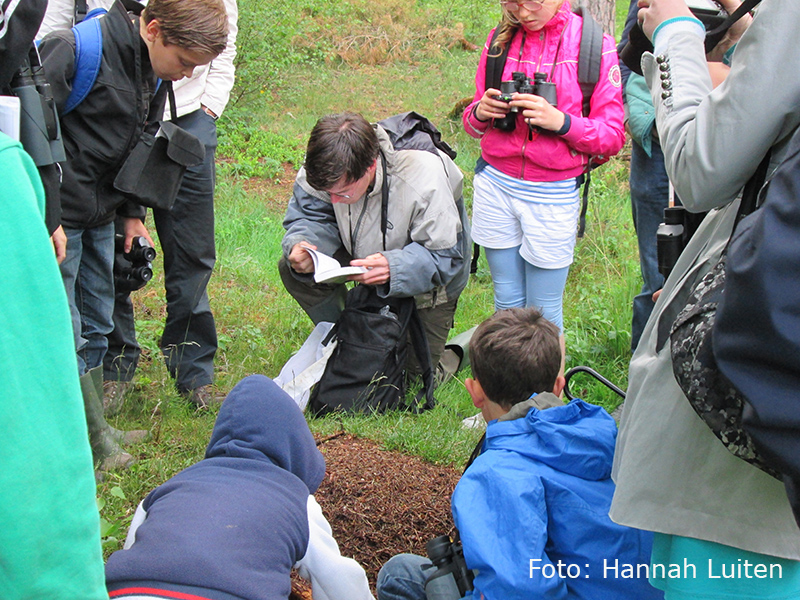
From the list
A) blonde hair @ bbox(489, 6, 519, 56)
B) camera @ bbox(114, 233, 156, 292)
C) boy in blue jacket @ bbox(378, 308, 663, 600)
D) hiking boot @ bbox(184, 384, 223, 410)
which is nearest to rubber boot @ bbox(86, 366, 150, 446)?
hiking boot @ bbox(184, 384, 223, 410)

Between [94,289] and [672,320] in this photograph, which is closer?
[672,320]

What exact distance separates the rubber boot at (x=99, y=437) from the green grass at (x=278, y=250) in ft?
0.29

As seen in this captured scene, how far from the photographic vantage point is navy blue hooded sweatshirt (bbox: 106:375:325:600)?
5.12 feet

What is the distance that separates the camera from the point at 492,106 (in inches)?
142

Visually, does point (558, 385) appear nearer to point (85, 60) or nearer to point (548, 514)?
point (548, 514)

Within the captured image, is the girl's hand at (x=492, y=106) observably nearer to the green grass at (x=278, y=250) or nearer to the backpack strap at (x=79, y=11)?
the green grass at (x=278, y=250)

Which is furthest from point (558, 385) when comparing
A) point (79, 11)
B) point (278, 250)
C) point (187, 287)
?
point (278, 250)

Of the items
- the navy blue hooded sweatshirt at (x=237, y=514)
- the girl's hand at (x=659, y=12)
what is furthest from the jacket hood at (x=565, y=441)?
the girl's hand at (x=659, y=12)

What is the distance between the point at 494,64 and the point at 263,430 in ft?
8.03

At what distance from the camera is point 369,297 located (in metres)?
3.88

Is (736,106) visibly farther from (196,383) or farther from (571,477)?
(196,383)

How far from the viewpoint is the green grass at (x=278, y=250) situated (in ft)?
11.4

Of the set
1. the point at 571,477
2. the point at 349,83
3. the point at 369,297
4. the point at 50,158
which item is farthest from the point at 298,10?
the point at 571,477

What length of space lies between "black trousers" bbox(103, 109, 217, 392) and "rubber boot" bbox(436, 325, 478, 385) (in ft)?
4.17
